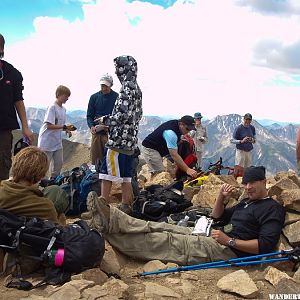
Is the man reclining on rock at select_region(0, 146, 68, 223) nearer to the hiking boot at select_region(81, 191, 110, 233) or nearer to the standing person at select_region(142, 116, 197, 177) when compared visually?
the hiking boot at select_region(81, 191, 110, 233)

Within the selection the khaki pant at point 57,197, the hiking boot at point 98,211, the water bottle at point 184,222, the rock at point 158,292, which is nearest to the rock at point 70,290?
the rock at point 158,292

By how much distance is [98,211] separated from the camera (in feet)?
19.0

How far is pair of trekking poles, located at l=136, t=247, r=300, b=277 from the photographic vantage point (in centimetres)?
564

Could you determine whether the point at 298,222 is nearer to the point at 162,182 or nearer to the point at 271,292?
the point at 271,292

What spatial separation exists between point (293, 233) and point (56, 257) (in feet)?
11.6

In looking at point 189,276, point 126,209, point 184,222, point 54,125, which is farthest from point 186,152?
point 189,276

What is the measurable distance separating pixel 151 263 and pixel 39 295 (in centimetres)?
191

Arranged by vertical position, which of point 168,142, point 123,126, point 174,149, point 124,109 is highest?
point 124,109

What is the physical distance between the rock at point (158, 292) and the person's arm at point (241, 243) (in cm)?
146

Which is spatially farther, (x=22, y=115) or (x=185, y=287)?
(x=22, y=115)

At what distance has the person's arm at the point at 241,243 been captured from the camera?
6004mm

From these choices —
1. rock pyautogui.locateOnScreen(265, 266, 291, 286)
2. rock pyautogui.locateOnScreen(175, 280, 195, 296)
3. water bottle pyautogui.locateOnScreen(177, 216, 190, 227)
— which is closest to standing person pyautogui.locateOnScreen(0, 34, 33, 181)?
water bottle pyautogui.locateOnScreen(177, 216, 190, 227)

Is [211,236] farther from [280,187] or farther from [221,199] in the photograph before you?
[280,187]

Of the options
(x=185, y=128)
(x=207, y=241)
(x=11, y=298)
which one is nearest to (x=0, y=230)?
(x=11, y=298)
